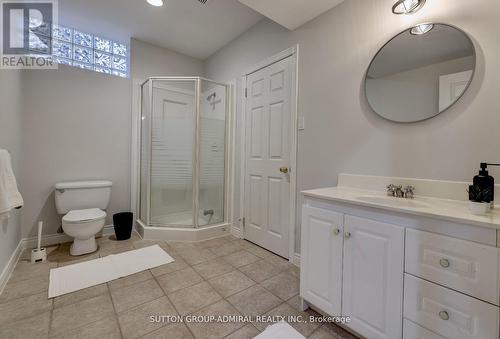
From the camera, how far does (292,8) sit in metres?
1.78

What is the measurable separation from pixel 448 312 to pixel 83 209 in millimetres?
3110

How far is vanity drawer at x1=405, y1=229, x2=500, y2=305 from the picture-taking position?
81 centimetres

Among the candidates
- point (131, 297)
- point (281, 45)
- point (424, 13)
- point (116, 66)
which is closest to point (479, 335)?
point (424, 13)

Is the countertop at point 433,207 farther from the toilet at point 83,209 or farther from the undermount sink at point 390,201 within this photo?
the toilet at point 83,209

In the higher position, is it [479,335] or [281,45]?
[281,45]

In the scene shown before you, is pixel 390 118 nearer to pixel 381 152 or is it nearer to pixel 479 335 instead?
pixel 381 152

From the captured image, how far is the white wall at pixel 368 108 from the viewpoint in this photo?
3.76ft

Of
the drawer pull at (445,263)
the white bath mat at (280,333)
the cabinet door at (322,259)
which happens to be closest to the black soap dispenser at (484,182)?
the drawer pull at (445,263)

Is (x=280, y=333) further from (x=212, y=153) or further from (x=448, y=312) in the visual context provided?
(x=212, y=153)

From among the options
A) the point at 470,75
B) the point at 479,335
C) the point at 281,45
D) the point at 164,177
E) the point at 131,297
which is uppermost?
the point at 281,45

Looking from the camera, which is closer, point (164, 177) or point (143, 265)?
point (143, 265)

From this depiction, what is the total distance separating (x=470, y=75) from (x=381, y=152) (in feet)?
1.92

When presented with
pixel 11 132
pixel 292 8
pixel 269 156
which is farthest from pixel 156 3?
pixel 269 156

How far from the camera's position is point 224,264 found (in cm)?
208
